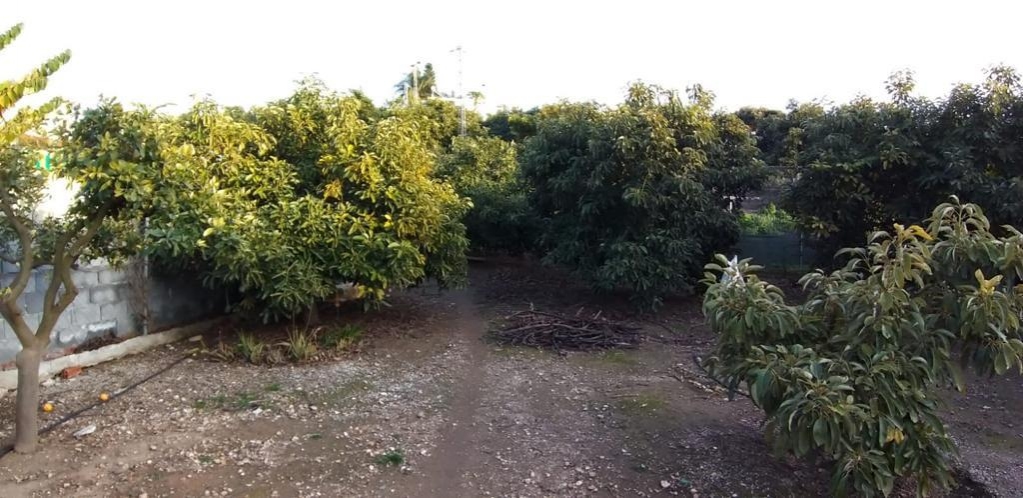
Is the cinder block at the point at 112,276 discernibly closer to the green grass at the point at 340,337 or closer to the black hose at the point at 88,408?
the black hose at the point at 88,408

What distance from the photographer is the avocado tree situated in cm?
396

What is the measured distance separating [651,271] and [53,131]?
256 inches

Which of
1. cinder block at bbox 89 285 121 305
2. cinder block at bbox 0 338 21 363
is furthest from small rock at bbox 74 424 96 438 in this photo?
cinder block at bbox 89 285 121 305

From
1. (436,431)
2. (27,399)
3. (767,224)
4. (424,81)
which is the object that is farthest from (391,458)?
(424,81)

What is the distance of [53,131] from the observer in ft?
14.7

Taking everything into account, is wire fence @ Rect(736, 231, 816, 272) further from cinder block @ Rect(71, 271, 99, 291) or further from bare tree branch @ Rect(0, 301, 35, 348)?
bare tree branch @ Rect(0, 301, 35, 348)

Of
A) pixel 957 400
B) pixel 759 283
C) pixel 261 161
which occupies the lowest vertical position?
pixel 957 400

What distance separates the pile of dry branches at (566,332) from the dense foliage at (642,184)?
2.31 feet

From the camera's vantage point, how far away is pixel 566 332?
7.98 m

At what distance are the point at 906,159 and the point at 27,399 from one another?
30.1 feet

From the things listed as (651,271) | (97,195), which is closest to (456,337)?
(651,271)

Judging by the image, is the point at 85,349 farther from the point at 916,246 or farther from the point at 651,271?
the point at 916,246

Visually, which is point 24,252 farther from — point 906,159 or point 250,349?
point 906,159

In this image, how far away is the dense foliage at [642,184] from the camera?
8.68m
